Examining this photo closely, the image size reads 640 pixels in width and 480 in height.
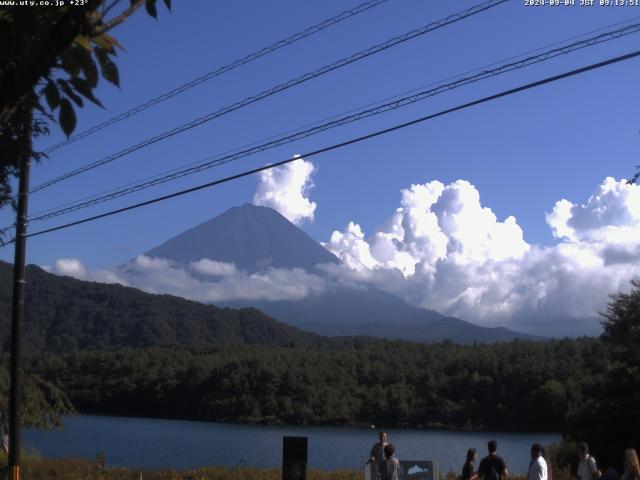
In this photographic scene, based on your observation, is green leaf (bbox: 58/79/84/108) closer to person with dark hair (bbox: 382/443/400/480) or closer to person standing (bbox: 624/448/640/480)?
person standing (bbox: 624/448/640/480)

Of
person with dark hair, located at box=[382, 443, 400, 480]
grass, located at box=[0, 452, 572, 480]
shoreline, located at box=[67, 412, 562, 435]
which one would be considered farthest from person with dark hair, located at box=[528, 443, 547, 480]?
shoreline, located at box=[67, 412, 562, 435]

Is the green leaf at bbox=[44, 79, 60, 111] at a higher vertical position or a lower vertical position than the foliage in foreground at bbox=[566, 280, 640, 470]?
higher

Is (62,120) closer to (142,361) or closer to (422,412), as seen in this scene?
(422,412)

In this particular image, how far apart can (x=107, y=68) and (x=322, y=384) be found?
76.3 m

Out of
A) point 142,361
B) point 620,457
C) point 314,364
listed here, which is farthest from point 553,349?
point 620,457

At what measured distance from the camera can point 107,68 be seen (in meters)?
3.54

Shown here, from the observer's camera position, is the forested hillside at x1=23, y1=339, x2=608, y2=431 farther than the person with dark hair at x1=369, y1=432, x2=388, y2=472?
Yes

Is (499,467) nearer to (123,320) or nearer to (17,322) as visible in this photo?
(17,322)

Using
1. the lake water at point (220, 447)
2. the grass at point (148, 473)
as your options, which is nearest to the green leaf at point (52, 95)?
the grass at point (148, 473)

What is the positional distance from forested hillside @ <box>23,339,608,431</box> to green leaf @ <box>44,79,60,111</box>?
6246 centimetres

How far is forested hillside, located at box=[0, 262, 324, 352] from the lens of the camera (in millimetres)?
140300

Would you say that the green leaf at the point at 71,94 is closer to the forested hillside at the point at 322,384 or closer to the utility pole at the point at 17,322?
the utility pole at the point at 17,322

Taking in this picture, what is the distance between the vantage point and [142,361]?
7938 cm

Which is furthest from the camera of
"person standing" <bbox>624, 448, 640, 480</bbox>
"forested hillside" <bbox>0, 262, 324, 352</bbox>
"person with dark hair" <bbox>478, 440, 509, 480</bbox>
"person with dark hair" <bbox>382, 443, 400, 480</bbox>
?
"forested hillside" <bbox>0, 262, 324, 352</bbox>
